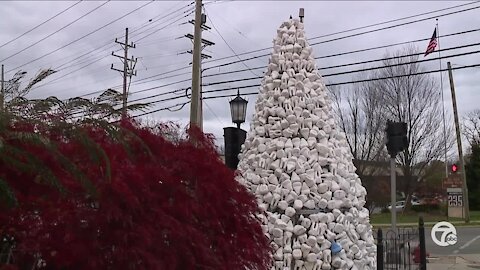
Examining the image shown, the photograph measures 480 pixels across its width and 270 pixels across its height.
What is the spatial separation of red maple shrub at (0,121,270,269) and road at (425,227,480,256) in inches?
671

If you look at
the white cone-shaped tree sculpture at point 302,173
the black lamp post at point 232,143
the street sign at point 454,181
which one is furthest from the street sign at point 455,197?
the white cone-shaped tree sculpture at point 302,173

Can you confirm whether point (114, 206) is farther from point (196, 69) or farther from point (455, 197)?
point (455, 197)

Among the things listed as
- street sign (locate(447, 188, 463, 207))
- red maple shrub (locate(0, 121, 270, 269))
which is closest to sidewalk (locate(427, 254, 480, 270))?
red maple shrub (locate(0, 121, 270, 269))

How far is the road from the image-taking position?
67.3ft

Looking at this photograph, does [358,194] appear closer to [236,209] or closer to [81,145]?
[236,209]

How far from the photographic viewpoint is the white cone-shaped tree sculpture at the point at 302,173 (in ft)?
22.4

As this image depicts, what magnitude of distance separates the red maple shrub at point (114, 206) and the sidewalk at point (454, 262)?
12.4 meters

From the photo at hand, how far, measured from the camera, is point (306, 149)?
7.12 metres

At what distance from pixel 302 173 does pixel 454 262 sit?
1208 cm

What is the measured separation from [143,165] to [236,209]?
2.94ft

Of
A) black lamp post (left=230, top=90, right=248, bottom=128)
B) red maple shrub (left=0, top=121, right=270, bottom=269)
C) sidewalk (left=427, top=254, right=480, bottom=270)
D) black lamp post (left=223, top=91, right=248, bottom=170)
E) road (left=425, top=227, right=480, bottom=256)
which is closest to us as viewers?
red maple shrub (left=0, top=121, right=270, bottom=269)

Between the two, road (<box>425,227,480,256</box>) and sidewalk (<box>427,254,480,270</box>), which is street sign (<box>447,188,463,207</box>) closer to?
road (<box>425,227,480,256</box>)

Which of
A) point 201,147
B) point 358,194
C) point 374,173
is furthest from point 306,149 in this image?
point 374,173

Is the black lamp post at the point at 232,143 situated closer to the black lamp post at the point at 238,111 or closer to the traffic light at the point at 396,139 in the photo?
the black lamp post at the point at 238,111
